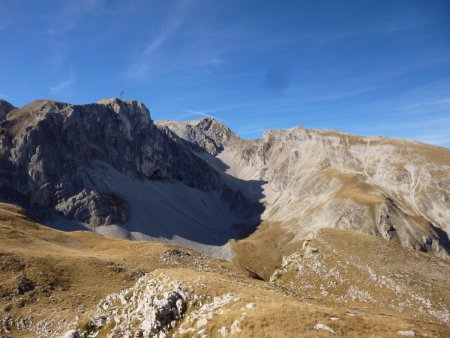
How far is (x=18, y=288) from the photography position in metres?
46.6

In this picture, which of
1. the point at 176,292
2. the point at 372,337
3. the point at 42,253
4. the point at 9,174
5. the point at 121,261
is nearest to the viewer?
the point at 372,337

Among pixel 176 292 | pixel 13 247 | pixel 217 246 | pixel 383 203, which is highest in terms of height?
pixel 383 203

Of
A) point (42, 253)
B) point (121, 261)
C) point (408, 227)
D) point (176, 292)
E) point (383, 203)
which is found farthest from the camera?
point (383, 203)

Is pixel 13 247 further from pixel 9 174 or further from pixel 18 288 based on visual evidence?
pixel 9 174

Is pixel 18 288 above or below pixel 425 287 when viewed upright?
below

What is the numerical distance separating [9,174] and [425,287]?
647ft

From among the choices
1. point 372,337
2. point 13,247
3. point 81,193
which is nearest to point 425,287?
point 372,337

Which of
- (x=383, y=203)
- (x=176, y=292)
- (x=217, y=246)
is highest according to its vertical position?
(x=383, y=203)

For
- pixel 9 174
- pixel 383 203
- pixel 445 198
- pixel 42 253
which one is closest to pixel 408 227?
pixel 383 203

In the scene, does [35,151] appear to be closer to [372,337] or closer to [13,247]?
[13,247]

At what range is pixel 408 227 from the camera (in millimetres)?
166750

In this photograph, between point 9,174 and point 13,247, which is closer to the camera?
point 13,247

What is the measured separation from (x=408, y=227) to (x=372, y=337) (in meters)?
165

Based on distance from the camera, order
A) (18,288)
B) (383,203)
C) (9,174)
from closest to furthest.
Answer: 1. (18,288)
2. (383,203)
3. (9,174)
